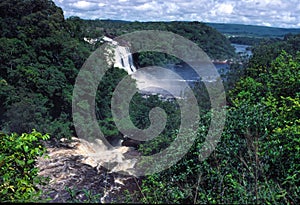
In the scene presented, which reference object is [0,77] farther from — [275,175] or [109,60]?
[275,175]

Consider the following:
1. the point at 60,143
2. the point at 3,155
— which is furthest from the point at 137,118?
the point at 3,155

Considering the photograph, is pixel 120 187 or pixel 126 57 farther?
pixel 126 57

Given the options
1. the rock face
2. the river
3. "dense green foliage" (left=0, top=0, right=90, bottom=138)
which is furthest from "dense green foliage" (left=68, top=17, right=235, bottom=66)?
the rock face

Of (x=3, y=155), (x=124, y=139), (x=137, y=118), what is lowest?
(x=124, y=139)

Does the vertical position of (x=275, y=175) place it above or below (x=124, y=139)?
above

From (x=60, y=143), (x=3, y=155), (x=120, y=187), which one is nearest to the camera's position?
(x=3, y=155)

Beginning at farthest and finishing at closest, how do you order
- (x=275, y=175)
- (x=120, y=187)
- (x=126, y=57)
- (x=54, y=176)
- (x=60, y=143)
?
1. (x=126, y=57)
2. (x=60, y=143)
3. (x=54, y=176)
4. (x=120, y=187)
5. (x=275, y=175)

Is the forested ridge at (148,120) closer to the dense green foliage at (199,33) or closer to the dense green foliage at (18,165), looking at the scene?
the dense green foliage at (18,165)
